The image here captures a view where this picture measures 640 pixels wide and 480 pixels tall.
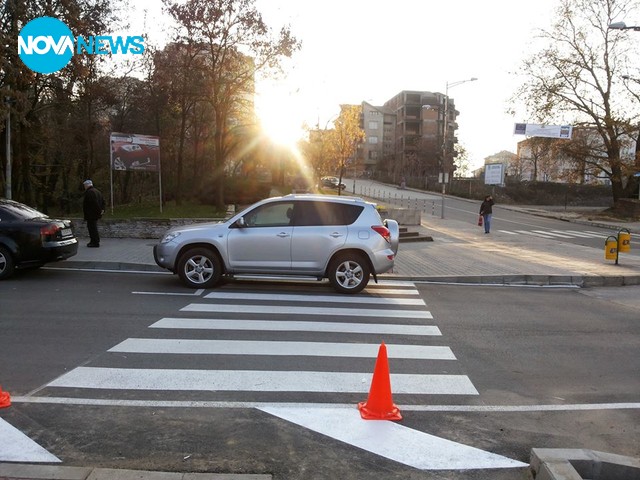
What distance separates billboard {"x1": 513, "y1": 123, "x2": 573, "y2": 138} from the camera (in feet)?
135

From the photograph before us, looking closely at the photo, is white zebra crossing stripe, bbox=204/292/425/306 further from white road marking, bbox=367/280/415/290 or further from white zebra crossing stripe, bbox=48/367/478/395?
white zebra crossing stripe, bbox=48/367/478/395

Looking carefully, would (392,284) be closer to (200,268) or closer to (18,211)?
(200,268)

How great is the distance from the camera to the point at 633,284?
1262cm

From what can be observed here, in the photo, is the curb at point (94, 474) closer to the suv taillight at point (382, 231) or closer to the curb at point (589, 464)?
the curb at point (589, 464)

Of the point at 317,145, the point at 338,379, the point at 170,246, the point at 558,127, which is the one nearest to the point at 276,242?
the point at 170,246

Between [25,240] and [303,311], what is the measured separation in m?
6.17

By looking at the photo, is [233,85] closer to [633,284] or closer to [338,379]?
[633,284]

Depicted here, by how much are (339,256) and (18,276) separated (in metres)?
6.89

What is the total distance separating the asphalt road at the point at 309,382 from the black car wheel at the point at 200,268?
23.7 inches

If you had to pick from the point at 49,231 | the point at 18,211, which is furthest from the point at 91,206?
the point at 49,231

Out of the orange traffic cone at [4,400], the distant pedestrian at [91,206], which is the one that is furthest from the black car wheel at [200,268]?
the distant pedestrian at [91,206]

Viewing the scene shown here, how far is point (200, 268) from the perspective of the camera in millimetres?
10070

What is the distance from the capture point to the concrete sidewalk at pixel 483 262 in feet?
40.5

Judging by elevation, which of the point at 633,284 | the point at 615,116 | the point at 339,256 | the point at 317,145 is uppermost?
the point at 615,116
